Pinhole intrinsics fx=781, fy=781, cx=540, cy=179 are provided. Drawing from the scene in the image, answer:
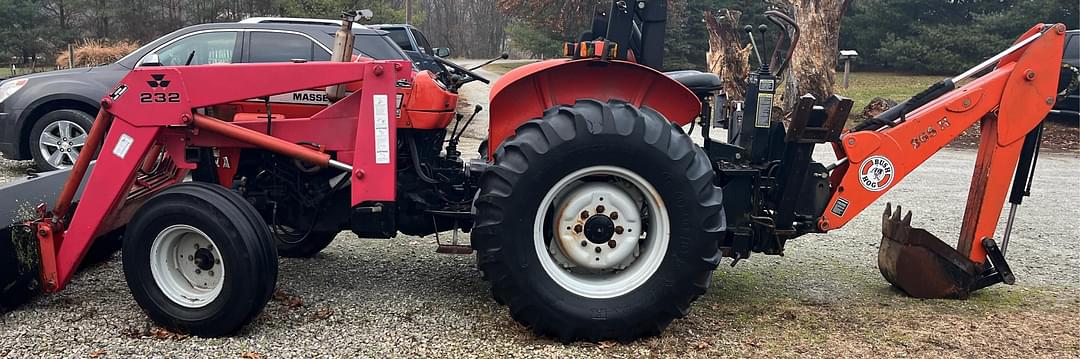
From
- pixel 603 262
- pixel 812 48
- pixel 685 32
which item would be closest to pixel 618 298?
pixel 603 262

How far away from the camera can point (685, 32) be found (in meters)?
32.3

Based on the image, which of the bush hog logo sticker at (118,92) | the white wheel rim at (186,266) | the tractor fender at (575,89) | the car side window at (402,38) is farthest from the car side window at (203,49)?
the tractor fender at (575,89)

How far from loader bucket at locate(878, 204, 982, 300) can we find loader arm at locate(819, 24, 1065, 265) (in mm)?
113

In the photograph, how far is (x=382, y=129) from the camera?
3.71 meters

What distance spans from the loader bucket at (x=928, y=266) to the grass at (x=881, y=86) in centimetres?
1427

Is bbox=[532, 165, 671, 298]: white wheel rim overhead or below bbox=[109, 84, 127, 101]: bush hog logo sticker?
below

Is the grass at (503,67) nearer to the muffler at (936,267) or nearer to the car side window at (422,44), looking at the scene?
the car side window at (422,44)

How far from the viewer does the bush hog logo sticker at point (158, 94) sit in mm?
3664

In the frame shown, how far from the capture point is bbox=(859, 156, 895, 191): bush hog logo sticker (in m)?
4.13

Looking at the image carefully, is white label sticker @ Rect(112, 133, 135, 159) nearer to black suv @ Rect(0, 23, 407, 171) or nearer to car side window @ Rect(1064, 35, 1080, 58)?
black suv @ Rect(0, 23, 407, 171)

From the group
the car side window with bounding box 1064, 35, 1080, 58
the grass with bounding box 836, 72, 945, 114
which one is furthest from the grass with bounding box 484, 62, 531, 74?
the car side window with bounding box 1064, 35, 1080, 58

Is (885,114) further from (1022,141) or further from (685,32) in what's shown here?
(685,32)

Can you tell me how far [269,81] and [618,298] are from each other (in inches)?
75.9

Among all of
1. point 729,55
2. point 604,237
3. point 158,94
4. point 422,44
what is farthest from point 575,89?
point 729,55
